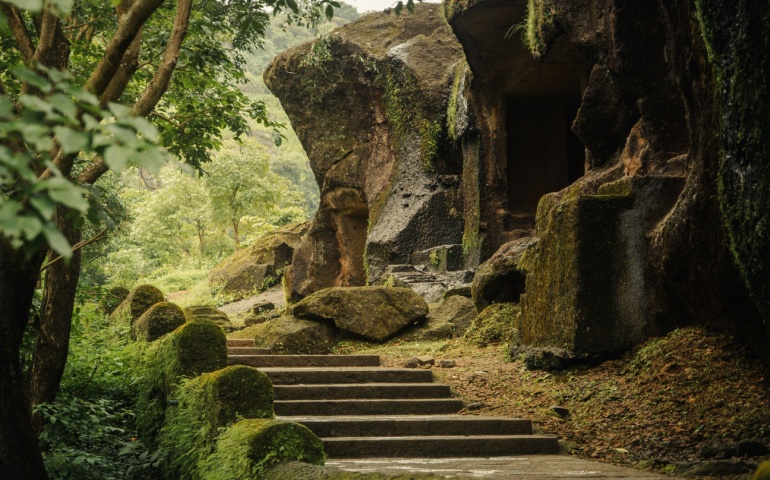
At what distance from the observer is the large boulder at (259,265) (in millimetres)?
28141

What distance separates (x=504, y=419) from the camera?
8.17m

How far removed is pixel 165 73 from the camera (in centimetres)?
621

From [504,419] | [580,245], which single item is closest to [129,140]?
[504,419]

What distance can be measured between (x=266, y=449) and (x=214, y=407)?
130 centimetres

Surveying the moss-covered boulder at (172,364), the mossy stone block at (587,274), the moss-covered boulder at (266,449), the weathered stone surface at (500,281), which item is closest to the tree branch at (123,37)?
the moss-covered boulder at (266,449)

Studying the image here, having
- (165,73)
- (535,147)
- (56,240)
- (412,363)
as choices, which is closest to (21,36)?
(165,73)

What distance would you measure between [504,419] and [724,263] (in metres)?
2.69

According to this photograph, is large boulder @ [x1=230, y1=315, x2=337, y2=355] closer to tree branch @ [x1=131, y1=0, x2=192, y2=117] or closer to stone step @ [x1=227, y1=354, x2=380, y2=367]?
stone step @ [x1=227, y1=354, x2=380, y2=367]

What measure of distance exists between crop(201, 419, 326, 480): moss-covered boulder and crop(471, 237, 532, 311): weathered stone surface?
761 centimetres

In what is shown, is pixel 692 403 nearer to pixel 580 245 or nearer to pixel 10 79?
pixel 580 245

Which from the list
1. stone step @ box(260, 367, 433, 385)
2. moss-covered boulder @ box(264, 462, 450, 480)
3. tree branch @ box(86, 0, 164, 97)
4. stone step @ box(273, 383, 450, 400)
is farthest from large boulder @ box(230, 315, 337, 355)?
tree branch @ box(86, 0, 164, 97)

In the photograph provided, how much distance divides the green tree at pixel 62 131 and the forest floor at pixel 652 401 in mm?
4722

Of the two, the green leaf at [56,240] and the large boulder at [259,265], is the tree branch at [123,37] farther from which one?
the large boulder at [259,265]

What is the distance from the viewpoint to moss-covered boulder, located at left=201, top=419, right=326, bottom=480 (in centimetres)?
549
